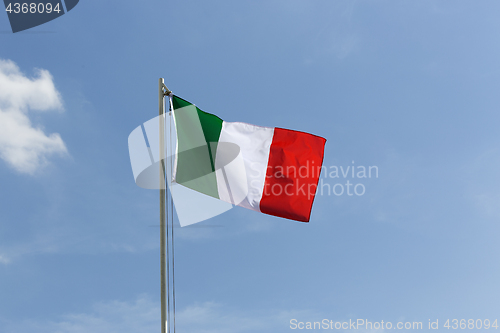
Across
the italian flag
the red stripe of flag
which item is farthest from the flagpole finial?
the red stripe of flag

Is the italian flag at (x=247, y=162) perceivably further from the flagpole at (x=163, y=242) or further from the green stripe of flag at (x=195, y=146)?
the flagpole at (x=163, y=242)

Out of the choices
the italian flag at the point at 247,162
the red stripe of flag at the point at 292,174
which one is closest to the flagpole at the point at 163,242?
the italian flag at the point at 247,162

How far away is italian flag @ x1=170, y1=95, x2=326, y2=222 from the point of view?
14.1 meters

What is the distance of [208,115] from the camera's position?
1458 centimetres

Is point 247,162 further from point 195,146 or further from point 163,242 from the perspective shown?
point 163,242

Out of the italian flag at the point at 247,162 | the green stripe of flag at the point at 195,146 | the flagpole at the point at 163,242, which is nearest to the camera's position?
the flagpole at the point at 163,242

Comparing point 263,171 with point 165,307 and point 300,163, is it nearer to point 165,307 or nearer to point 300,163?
point 300,163

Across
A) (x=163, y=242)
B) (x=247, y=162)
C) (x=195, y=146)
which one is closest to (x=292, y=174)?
(x=247, y=162)

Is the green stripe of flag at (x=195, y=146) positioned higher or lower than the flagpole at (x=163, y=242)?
higher

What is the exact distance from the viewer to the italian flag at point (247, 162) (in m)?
14.1

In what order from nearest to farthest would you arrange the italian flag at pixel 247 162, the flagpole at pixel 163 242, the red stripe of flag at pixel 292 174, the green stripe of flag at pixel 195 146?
the flagpole at pixel 163 242
the green stripe of flag at pixel 195 146
the italian flag at pixel 247 162
the red stripe of flag at pixel 292 174

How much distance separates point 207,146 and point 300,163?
2876 mm

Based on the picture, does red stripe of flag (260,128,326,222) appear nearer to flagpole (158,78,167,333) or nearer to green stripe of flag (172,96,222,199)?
green stripe of flag (172,96,222,199)

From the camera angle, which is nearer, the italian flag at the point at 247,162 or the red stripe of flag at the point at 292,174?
the italian flag at the point at 247,162
